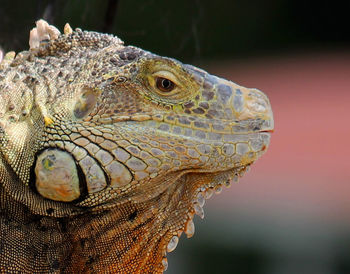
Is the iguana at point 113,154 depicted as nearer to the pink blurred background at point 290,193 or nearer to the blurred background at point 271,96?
the blurred background at point 271,96

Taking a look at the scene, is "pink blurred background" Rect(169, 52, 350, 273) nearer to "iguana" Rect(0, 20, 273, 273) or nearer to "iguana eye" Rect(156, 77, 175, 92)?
"iguana" Rect(0, 20, 273, 273)

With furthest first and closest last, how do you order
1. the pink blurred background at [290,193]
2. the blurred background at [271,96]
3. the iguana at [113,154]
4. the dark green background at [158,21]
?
1. the pink blurred background at [290,193]
2. the blurred background at [271,96]
3. the dark green background at [158,21]
4. the iguana at [113,154]

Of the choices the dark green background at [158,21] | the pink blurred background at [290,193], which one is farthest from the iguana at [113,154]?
the pink blurred background at [290,193]

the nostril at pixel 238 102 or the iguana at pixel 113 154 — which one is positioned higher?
the nostril at pixel 238 102

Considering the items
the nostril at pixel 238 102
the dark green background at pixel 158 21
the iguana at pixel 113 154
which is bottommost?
the iguana at pixel 113 154

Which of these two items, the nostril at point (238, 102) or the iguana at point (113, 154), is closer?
the iguana at point (113, 154)

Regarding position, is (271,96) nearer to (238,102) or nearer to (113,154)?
(238,102)

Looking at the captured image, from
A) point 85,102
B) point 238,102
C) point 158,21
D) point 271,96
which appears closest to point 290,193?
point 271,96
